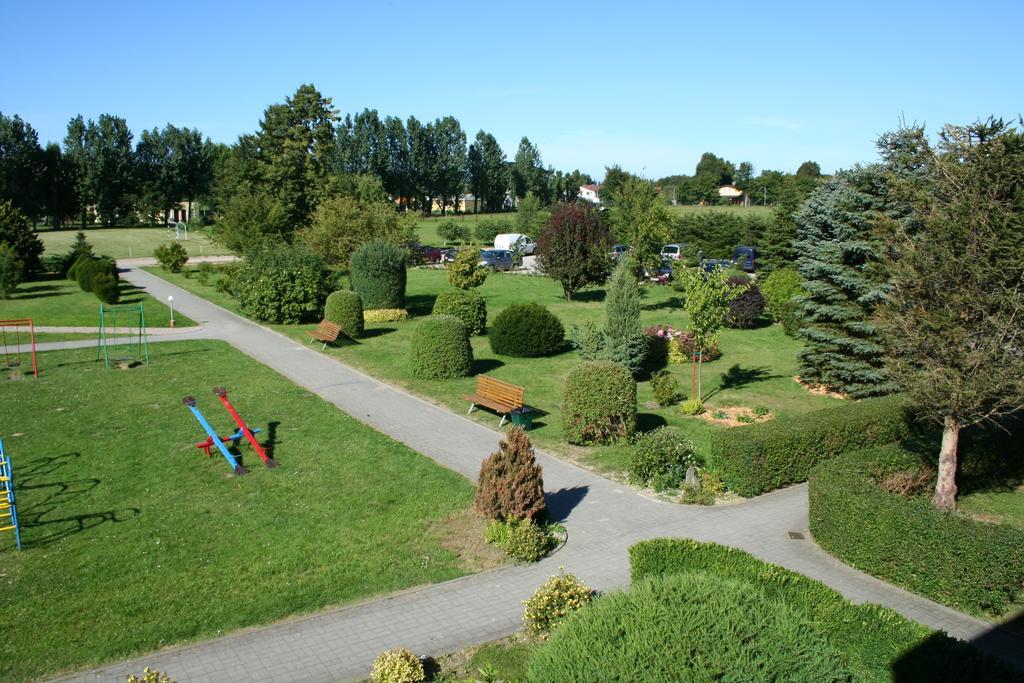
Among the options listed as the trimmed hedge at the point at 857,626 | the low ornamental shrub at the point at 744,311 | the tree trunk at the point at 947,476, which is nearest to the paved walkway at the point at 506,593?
the trimmed hedge at the point at 857,626

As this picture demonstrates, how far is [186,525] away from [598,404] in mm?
6969

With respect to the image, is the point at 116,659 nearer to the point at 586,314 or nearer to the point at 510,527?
the point at 510,527

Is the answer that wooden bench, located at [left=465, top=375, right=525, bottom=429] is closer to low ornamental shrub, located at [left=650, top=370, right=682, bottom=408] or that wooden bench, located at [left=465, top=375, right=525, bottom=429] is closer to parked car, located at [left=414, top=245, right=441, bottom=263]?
low ornamental shrub, located at [left=650, top=370, right=682, bottom=408]

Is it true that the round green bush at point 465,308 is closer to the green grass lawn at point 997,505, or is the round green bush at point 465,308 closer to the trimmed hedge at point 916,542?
the trimmed hedge at point 916,542

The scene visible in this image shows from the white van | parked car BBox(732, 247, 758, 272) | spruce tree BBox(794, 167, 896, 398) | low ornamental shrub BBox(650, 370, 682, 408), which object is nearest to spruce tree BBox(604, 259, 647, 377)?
low ornamental shrub BBox(650, 370, 682, 408)

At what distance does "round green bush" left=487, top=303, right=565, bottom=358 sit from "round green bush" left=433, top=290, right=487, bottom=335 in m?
2.42

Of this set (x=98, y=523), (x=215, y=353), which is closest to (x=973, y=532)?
(x=98, y=523)

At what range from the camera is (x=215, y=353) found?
22328 millimetres

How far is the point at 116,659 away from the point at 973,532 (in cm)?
896

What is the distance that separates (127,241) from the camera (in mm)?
65250

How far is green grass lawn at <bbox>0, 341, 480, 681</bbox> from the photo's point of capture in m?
8.01

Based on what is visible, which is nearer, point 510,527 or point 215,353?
point 510,527

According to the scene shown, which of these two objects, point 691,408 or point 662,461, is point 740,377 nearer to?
point 691,408

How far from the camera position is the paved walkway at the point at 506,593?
7.37 m
